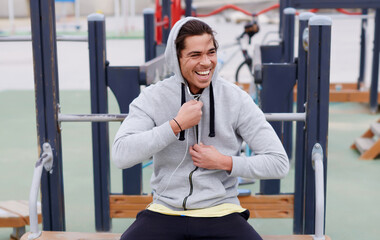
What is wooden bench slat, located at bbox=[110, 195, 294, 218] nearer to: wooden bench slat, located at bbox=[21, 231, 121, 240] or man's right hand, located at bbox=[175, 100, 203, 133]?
wooden bench slat, located at bbox=[21, 231, 121, 240]

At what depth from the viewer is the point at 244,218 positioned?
6.96 ft

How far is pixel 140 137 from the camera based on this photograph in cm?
198

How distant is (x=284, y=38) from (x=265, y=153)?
2.30 metres

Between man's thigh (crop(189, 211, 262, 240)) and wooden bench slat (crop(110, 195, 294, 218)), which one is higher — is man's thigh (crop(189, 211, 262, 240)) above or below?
above

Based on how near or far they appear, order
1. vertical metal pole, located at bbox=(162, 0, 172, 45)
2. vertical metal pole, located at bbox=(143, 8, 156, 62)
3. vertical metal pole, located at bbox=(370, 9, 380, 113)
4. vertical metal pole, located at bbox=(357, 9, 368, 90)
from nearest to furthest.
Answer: vertical metal pole, located at bbox=(143, 8, 156, 62)
vertical metal pole, located at bbox=(162, 0, 172, 45)
vertical metal pole, located at bbox=(370, 9, 380, 113)
vertical metal pole, located at bbox=(357, 9, 368, 90)

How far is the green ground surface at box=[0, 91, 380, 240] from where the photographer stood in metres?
3.53

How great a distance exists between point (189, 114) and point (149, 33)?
2.78 meters

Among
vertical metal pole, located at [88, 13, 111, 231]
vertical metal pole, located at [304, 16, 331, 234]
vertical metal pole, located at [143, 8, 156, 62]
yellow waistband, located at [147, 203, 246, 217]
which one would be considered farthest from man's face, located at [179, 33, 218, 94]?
vertical metal pole, located at [143, 8, 156, 62]

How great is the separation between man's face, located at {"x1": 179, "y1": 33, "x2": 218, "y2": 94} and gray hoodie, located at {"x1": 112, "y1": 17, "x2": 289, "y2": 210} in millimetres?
37

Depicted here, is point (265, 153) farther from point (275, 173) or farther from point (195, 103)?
point (195, 103)

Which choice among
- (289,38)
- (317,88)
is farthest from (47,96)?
(289,38)

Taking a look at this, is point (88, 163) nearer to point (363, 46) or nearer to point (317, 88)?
point (317, 88)

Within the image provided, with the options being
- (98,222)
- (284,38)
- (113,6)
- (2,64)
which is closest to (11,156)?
(98,222)

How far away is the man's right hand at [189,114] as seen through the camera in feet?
6.45
